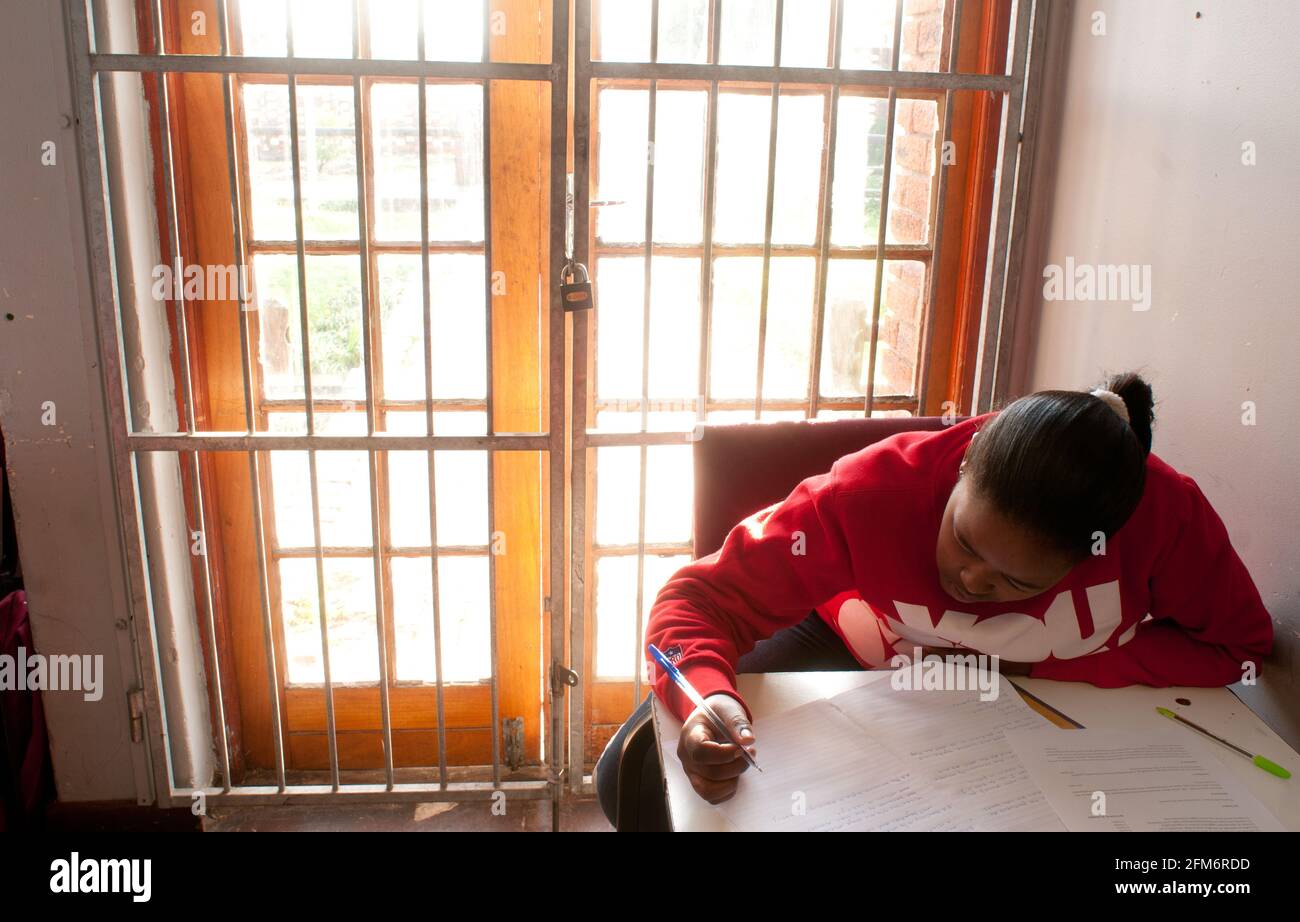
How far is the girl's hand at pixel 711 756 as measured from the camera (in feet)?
3.36

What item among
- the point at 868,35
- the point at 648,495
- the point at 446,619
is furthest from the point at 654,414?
the point at 868,35

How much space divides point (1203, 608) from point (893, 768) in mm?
627

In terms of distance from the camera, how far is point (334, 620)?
2.30 meters

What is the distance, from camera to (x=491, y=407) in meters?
1.92

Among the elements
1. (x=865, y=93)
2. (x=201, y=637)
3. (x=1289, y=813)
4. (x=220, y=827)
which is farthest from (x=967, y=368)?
(x=220, y=827)

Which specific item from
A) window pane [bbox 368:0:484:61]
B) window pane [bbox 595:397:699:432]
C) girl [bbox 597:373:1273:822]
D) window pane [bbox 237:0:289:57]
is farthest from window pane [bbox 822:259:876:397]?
window pane [bbox 237:0:289:57]

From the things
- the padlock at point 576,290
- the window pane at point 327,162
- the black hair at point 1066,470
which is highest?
the window pane at point 327,162

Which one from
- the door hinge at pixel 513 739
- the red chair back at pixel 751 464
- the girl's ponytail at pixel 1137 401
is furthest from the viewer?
the door hinge at pixel 513 739

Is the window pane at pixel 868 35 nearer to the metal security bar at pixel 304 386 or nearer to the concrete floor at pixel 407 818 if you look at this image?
the metal security bar at pixel 304 386

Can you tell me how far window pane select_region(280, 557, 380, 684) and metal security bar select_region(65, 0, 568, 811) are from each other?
0.11 ft

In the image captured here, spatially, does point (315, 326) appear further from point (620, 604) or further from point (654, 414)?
point (620, 604)

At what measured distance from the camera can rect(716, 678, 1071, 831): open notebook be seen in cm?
100

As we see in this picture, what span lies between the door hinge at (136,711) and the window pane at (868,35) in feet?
6.73

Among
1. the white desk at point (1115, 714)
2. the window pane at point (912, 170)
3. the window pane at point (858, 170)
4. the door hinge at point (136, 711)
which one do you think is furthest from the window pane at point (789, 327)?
the door hinge at point (136, 711)
